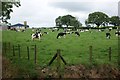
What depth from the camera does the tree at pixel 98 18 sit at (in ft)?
575

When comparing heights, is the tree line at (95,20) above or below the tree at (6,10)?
above

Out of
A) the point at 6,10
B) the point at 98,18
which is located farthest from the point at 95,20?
the point at 6,10

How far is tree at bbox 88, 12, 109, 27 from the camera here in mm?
175250

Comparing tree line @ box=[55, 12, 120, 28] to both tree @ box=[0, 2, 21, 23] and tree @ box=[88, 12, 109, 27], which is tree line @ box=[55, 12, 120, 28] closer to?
tree @ box=[88, 12, 109, 27]

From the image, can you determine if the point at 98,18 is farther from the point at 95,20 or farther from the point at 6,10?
the point at 6,10

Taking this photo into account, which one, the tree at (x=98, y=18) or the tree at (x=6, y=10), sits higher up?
the tree at (x=98, y=18)

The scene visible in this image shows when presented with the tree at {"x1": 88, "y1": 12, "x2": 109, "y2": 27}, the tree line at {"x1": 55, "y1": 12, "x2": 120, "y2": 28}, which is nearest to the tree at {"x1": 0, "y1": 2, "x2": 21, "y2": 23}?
the tree line at {"x1": 55, "y1": 12, "x2": 120, "y2": 28}

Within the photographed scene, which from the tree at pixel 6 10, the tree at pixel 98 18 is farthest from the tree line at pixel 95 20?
the tree at pixel 6 10

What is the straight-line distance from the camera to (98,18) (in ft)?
584

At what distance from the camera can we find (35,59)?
2420 cm

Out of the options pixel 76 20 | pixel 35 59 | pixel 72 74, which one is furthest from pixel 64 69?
pixel 76 20

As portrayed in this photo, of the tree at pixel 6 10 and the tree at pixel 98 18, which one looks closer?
the tree at pixel 6 10

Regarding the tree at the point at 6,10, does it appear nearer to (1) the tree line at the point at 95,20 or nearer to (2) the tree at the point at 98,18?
(1) the tree line at the point at 95,20

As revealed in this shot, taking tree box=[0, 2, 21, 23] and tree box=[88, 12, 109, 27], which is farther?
tree box=[88, 12, 109, 27]
